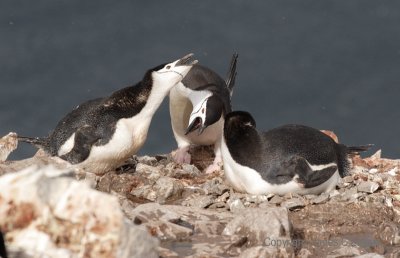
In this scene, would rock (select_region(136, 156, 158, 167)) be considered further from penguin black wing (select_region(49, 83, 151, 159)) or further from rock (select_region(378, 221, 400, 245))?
rock (select_region(378, 221, 400, 245))

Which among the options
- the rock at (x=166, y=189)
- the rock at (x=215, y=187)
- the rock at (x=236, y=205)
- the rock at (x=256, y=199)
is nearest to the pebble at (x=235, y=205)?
the rock at (x=236, y=205)

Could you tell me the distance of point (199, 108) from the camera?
36.6 feet

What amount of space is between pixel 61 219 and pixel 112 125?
15.8 feet

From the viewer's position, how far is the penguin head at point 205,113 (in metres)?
11.0

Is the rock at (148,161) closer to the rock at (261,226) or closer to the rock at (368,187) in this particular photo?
the rock at (368,187)

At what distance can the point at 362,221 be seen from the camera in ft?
30.6

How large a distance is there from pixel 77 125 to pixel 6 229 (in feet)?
16.0

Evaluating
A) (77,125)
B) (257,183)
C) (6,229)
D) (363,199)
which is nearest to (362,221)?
(363,199)

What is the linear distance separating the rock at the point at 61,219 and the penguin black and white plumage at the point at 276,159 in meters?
3.94

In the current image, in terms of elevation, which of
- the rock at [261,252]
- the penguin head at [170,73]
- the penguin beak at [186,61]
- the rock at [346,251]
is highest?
the penguin beak at [186,61]

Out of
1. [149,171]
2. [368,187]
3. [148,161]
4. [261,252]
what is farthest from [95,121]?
[261,252]

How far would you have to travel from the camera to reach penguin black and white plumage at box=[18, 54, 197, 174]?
10.6 meters

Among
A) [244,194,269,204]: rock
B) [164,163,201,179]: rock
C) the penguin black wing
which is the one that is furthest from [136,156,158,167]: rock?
[244,194,269,204]: rock

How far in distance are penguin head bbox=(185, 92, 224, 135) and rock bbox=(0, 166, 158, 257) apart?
5.00 m
